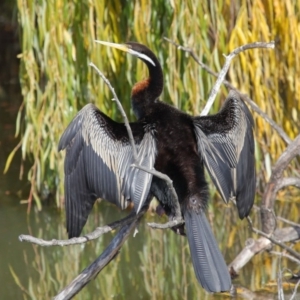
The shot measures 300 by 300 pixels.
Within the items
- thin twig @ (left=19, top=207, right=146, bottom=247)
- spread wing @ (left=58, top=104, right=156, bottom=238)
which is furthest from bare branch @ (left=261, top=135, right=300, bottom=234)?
thin twig @ (left=19, top=207, right=146, bottom=247)

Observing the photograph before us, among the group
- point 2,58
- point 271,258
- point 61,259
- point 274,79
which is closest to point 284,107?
point 274,79

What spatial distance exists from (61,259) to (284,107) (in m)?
1.94

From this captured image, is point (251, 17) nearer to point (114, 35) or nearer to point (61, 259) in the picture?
point (114, 35)

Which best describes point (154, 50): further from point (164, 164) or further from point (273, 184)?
point (164, 164)

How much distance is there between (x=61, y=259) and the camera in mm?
5547

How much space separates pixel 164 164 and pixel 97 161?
0.96 feet

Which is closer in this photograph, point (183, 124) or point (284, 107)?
point (183, 124)

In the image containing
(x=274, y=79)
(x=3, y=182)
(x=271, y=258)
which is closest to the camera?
(x=271, y=258)

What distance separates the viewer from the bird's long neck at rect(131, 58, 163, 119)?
12.3 feet

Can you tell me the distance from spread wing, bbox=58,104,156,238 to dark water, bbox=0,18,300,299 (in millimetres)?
1566

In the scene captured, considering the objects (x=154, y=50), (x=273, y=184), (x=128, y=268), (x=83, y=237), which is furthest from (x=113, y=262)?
(x=83, y=237)

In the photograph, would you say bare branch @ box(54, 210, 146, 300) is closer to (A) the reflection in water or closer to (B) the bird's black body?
(B) the bird's black body

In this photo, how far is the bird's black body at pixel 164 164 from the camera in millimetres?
3233

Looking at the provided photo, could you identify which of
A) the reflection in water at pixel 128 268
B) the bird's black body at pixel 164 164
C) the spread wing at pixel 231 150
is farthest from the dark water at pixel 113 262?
the bird's black body at pixel 164 164
